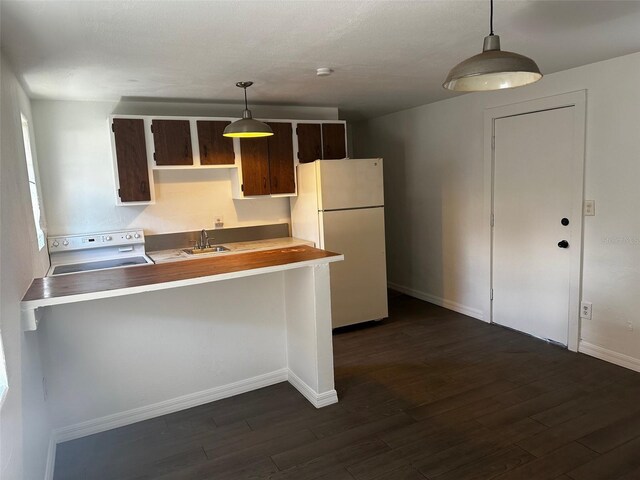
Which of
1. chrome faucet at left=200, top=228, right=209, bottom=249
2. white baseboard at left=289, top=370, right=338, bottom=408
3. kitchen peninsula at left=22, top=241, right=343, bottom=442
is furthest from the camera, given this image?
chrome faucet at left=200, top=228, right=209, bottom=249

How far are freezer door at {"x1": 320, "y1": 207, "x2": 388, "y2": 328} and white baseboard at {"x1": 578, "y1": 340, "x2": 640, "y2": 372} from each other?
1.76 metres

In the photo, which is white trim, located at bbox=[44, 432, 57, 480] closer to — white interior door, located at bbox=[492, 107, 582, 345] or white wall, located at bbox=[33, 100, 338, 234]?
white wall, located at bbox=[33, 100, 338, 234]

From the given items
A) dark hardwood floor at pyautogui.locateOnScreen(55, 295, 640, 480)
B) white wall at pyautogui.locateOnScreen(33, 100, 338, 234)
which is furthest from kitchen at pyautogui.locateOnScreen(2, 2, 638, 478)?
dark hardwood floor at pyautogui.locateOnScreen(55, 295, 640, 480)

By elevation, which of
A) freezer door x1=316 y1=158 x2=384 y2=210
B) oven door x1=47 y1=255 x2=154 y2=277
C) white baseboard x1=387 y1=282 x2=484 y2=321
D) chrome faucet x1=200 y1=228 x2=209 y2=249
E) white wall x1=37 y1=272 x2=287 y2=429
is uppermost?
freezer door x1=316 y1=158 x2=384 y2=210

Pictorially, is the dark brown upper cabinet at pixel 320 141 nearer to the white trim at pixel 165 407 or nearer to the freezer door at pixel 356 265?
the freezer door at pixel 356 265

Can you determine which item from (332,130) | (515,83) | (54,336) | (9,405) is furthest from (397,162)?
(9,405)

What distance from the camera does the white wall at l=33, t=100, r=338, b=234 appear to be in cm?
377

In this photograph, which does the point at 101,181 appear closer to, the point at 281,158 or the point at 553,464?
the point at 281,158

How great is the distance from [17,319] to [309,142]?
3.15 metres

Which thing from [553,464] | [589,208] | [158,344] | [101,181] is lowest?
[553,464]

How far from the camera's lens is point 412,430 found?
8.64 feet

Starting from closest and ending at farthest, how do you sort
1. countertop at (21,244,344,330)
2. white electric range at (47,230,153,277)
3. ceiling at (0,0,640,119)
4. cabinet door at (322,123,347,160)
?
ceiling at (0,0,640,119) < countertop at (21,244,344,330) < white electric range at (47,230,153,277) < cabinet door at (322,123,347,160)

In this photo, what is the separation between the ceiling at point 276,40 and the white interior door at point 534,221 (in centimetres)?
56

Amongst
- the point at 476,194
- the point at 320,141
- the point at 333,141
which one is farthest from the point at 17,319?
the point at 476,194
